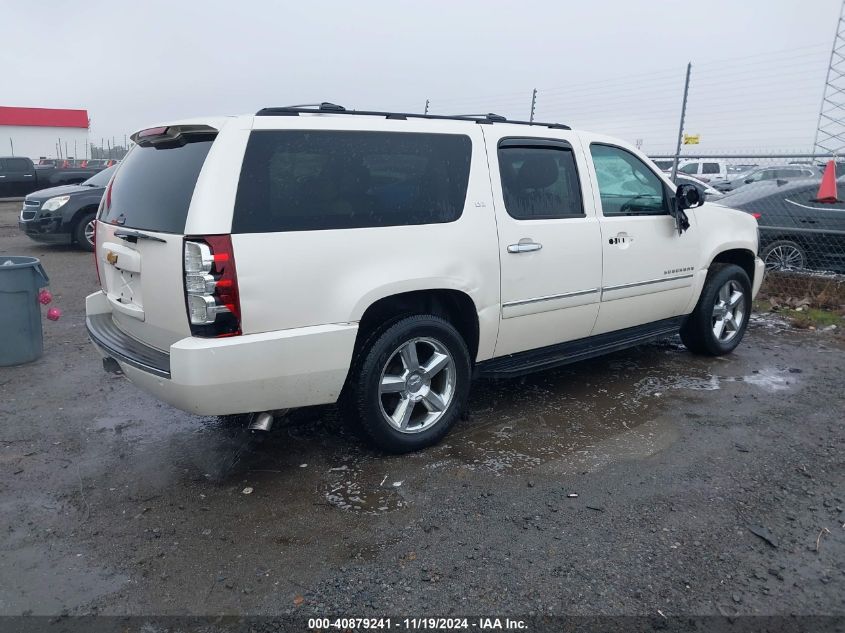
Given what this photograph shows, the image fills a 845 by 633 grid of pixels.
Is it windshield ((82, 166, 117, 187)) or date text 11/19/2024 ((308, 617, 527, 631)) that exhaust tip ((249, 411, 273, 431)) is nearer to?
date text 11/19/2024 ((308, 617, 527, 631))

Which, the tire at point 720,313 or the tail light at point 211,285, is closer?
the tail light at point 211,285

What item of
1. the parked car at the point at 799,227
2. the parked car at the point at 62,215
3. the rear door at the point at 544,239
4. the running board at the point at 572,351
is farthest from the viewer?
the parked car at the point at 62,215

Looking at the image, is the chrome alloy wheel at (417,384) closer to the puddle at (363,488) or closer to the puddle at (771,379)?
the puddle at (363,488)

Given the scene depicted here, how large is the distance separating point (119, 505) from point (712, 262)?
492 cm

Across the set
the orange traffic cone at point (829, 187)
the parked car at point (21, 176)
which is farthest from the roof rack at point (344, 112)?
the parked car at point (21, 176)

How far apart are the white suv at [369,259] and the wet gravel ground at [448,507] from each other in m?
0.49

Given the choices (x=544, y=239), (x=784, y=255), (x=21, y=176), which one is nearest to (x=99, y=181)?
(x=544, y=239)

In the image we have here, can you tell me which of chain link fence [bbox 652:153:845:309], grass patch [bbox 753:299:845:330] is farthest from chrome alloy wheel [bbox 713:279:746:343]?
chain link fence [bbox 652:153:845:309]

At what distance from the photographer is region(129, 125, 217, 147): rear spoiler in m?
3.49

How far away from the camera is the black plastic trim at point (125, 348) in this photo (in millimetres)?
3471

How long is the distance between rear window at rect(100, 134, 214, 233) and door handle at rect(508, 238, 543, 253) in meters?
1.86

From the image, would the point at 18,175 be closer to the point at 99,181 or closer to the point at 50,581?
the point at 99,181

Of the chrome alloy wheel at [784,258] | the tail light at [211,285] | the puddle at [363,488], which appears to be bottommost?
the puddle at [363,488]

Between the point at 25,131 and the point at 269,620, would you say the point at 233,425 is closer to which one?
the point at 269,620
